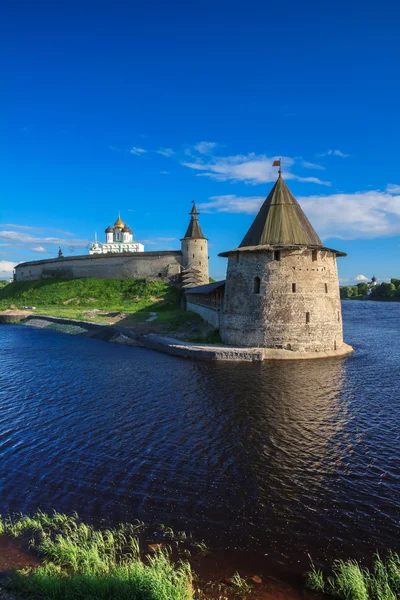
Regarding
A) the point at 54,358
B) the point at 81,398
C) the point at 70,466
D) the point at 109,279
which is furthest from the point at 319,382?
the point at 109,279

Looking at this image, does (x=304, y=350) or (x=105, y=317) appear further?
(x=105, y=317)

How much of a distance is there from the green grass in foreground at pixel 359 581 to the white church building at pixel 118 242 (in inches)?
2903

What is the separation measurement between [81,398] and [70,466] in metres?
5.98

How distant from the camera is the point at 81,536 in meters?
7.25

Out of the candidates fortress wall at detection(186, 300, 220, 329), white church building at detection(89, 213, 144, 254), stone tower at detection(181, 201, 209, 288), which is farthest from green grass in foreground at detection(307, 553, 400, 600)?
white church building at detection(89, 213, 144, 254)

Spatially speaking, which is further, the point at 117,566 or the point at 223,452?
the point at 223,452

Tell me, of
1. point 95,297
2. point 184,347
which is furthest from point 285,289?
point 95,297

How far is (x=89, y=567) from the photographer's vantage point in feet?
20.4

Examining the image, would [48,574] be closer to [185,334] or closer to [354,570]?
[354,570]

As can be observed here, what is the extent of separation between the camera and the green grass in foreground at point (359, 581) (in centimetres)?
582

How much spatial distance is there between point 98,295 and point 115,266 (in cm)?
590

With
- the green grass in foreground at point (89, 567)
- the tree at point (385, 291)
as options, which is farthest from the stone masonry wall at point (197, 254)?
the tree at point (385, 291)

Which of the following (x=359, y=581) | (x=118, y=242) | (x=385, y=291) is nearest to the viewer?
(x=359, y=581)

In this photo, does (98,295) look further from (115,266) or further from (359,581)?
(359,581)
